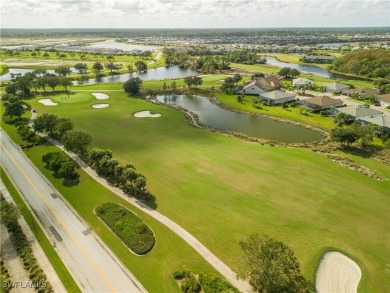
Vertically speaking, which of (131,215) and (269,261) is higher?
(269,261)

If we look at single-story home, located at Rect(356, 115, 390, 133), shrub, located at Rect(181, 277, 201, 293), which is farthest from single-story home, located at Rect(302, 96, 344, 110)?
shrub, located at Rect(181, 277, 201, 293)

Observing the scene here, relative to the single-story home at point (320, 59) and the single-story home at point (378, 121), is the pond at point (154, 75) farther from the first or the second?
the single-story home at point (378, 121)

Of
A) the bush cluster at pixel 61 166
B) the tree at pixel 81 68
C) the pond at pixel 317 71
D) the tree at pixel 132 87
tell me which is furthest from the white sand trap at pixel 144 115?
the pond at pixel 317 71

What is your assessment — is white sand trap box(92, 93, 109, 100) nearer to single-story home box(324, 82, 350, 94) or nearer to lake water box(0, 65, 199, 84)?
lake water box(0, 65, 199, 84)

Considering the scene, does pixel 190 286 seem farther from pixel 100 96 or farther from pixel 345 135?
pixel 100 96

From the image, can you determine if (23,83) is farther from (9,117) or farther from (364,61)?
(364,61)

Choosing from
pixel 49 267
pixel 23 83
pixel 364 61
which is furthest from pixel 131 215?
pixel 364 61
